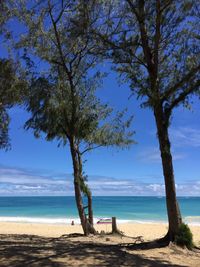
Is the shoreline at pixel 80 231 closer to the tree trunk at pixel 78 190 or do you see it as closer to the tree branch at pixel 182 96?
the tree trunk at pixel 78 190

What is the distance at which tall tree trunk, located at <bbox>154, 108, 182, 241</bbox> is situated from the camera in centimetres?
1295

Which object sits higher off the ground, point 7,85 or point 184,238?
point 7,85

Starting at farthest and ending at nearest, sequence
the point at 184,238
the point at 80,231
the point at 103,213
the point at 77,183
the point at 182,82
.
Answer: the point at 103,213 < the point at 80,231 < the point at 77,183 < the point at 182,82 < the point at 184,238

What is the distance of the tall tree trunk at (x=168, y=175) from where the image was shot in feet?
42.5

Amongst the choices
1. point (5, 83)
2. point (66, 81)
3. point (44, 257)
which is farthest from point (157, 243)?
point (66, 81)

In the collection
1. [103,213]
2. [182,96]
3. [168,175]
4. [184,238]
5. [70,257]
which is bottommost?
[70,257]

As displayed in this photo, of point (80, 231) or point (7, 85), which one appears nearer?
point (7, 85)

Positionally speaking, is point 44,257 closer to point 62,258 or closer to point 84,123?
point 62,258

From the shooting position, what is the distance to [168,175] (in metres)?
13.0

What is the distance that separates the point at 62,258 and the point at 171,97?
5845mm

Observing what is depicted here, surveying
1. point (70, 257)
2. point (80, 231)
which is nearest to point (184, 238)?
point (70, 257)

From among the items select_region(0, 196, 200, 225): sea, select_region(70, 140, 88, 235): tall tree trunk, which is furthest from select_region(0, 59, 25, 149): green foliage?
select_region(0, 196, 200, 225): sea

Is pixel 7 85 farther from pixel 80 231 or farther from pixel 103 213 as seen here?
pixel 103 213

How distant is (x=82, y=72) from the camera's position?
18.8m
